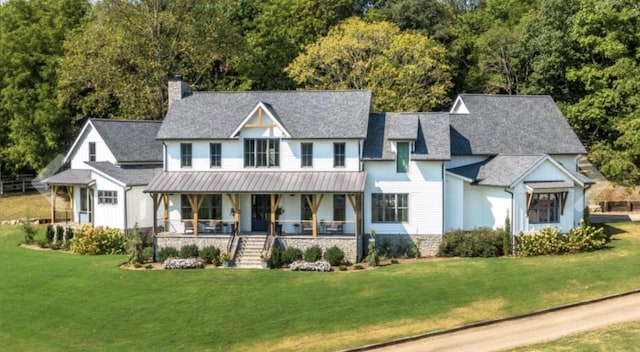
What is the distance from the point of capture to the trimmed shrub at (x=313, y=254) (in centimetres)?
3081

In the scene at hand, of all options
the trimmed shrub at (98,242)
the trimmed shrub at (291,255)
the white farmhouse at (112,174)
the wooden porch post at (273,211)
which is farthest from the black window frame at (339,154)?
the trimmed shrub at (98,242)

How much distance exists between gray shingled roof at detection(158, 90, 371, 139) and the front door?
11.9 feet

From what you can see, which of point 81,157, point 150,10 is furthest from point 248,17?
point 81,157

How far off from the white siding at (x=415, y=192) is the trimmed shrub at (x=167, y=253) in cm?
954

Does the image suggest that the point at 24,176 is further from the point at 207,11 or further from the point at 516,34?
the point at 516,34

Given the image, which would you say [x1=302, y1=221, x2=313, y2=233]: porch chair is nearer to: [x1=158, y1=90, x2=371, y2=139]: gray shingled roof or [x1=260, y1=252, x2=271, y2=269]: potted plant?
[x1=260, y1=252, x2=271, y2=269]: potted plant

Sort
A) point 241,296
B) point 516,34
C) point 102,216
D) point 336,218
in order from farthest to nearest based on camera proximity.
Result: point 516,34, point 102,216, point 336,218, point 241,296

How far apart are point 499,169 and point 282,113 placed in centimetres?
1170

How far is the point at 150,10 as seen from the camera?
5134cm

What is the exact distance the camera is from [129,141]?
39219mm

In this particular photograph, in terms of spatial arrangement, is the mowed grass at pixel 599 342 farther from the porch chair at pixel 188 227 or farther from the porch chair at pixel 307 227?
the porch chair at pixel 188 227

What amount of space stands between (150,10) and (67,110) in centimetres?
1151

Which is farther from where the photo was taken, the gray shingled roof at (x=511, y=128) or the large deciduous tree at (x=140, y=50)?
the large deciduous tree at (x=140, y=50)

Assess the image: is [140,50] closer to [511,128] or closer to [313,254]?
[313,254]
